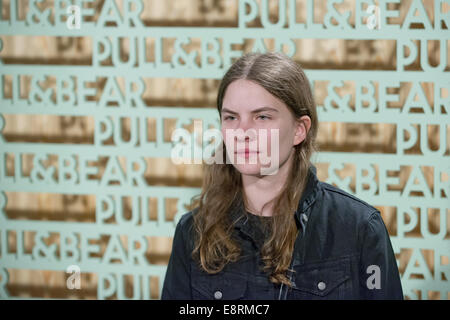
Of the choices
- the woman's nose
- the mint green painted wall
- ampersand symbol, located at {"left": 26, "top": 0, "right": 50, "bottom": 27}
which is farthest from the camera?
ampersand symbol, located at {"left": 26, "top": 0, "right": 50, "bottom": 27}

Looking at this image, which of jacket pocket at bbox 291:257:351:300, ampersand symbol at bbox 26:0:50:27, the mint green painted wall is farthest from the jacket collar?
ampersand symbol at bbox 26:0:50:27

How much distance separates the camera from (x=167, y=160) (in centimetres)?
254

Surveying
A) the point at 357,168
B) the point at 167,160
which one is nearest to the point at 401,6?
the point at 357,168

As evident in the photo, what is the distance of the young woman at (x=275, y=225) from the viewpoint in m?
1.42

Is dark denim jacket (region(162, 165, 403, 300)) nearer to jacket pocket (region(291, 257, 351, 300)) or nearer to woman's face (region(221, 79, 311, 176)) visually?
jacket pocket (region(291, 257, 351, 300))

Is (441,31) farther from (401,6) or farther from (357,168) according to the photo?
(357,168)

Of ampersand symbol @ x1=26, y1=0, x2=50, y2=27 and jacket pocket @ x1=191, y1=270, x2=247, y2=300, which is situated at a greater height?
ampersand symbol @ x1=26, y1=0, x2=50, y2=27

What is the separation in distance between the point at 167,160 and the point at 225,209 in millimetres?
1067

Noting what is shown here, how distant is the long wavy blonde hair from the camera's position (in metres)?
1.42

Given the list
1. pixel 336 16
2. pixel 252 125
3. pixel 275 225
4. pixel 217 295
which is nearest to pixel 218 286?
pixel 217 295

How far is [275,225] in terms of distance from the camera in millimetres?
1455

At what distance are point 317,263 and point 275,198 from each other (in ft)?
0.66

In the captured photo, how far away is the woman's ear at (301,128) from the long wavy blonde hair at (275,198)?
14mm

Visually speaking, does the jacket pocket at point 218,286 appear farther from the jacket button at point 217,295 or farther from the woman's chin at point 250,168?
the woman's chin at point 250,168
